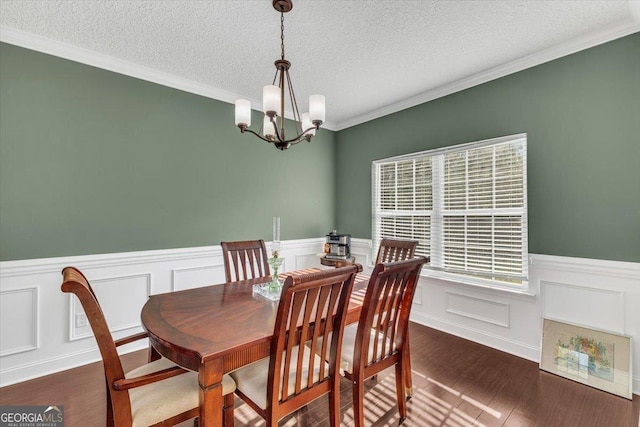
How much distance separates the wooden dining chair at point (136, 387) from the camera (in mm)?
1146

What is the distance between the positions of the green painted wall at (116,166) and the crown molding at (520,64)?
5.87 ft

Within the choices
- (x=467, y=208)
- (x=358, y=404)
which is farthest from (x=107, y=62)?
(x=467, y=208)

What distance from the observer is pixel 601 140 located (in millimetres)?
2289

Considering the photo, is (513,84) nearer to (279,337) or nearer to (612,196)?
(612,196)

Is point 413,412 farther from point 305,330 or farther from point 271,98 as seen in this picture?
point 271,98

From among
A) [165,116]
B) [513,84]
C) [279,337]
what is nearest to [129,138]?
[165,116]

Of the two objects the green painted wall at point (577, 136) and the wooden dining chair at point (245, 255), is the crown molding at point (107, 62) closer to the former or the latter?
the wooden dining chair at point (245, 255)

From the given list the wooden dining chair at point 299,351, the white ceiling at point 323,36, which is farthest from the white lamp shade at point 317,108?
the wooden dining chair at point 299,351

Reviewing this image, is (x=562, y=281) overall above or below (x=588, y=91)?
below

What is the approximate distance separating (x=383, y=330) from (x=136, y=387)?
1265mm

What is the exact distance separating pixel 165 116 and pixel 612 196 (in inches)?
159

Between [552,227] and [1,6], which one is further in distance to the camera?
[552,227]

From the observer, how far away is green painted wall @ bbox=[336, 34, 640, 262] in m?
2.19

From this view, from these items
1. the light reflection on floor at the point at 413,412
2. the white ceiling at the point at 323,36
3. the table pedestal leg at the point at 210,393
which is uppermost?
the white ceiling at the point at 323,36
